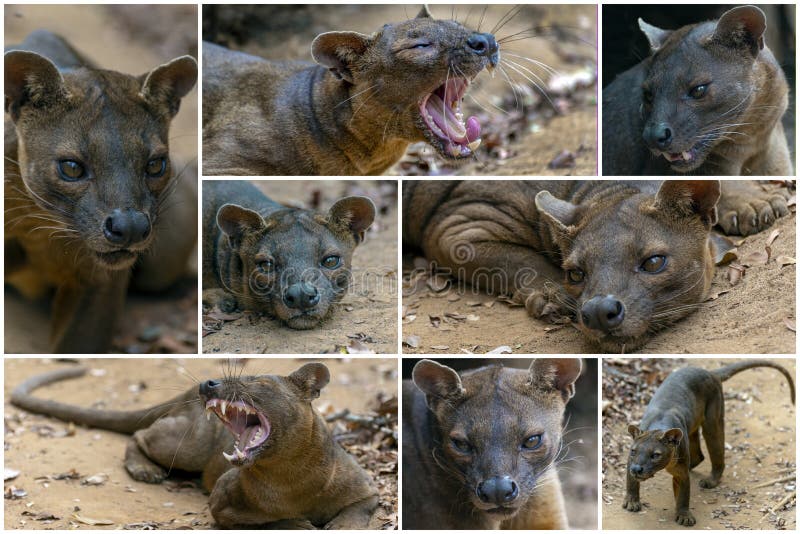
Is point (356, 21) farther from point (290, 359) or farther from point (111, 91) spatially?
point (290, 359)

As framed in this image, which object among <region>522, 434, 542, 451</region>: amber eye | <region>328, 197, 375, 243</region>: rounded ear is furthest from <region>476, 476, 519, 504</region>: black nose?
<region>328, 197, 375, 243</region>: rounded ear

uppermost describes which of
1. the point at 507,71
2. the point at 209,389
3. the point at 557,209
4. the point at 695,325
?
the point at 507,71

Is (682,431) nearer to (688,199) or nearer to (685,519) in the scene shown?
(685,519)

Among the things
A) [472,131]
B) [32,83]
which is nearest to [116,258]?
[32,83]

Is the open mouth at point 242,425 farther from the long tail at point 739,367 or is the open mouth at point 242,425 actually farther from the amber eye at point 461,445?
the long tail at point 739,367

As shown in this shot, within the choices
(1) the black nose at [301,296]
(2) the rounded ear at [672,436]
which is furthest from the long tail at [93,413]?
(2) the rounded ear at [672,436]

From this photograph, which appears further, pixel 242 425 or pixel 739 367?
pixel 739 367

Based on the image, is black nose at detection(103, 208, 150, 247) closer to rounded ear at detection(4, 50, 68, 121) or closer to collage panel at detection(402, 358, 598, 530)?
rounded ear at detection(4, 50, 68, 121)
